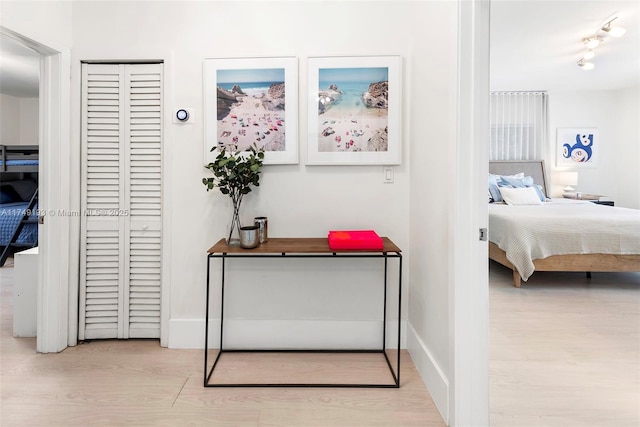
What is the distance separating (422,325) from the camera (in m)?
2.02

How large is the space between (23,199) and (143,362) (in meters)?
5.05

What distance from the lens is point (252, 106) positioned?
2.26 metres

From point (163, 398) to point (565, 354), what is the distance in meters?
2.40

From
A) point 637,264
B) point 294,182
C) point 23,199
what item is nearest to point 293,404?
point 294,182

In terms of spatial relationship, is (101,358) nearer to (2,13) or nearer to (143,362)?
(143,362)

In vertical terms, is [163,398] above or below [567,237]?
below

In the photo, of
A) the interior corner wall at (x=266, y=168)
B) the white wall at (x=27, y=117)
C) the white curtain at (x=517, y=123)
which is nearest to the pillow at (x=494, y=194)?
the white curtain at (x=517, y=123)

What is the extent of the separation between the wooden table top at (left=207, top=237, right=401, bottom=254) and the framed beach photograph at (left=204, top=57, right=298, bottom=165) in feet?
1.73

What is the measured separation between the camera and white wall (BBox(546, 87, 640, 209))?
239 inches

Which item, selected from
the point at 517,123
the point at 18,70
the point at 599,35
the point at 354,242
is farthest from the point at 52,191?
the point at 517,123

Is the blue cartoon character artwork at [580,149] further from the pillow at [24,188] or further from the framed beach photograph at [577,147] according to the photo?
the pillow at [24,188]

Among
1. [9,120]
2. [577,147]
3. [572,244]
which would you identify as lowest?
[572,244]

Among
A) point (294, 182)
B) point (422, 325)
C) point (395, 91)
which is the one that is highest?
point (395, 91)

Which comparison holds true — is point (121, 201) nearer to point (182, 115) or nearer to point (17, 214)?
point (182, 115)
